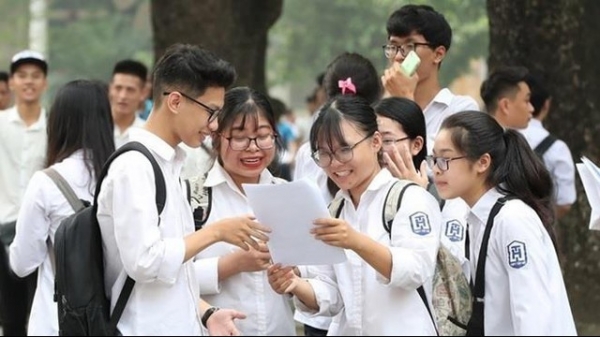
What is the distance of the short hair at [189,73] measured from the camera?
472 cm

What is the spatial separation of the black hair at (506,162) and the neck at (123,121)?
4111 millimetres

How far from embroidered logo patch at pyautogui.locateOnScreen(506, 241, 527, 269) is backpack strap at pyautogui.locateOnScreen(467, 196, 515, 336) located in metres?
0.12

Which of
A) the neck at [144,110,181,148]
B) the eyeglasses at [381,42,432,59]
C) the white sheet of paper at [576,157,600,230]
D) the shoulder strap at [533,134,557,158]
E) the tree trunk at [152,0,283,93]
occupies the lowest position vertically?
the white sheet of paper at [576,157,600,230]

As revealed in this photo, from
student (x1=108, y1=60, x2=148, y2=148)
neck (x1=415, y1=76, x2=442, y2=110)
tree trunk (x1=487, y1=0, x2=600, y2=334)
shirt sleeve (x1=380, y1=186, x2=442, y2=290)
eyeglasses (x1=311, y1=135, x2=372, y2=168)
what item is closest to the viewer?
shirt sleeve (x1=380, y1=186, x2=442, y2=290)

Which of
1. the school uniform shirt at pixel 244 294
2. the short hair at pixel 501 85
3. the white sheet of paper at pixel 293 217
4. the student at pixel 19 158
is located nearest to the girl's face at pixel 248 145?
the school uniform shirt at pixel 244 294

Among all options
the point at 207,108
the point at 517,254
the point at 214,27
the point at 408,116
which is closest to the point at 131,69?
the point at 214,27

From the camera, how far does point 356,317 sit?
192 inches

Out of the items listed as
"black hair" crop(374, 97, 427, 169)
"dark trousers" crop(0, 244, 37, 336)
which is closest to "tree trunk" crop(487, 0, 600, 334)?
"black hair" crop(374, 97, 427, 169)

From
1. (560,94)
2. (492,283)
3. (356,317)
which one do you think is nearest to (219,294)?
(356,317)

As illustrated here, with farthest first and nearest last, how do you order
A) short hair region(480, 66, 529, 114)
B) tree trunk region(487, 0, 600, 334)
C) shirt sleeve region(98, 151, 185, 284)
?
1. tree trunk region(487, 0, 600, 334)
2. short hair region(480, 66, 529, 114)
3. shirt sleeve region(98, 151, 185, 284)

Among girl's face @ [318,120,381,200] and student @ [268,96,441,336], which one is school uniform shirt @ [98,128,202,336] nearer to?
student @ [268,96,441,336]

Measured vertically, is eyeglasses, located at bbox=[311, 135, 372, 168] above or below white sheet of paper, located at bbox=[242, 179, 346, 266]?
above

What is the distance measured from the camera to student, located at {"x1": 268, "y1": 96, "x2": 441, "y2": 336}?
469cm

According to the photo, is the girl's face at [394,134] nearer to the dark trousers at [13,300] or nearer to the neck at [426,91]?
the neck at [426,91]
